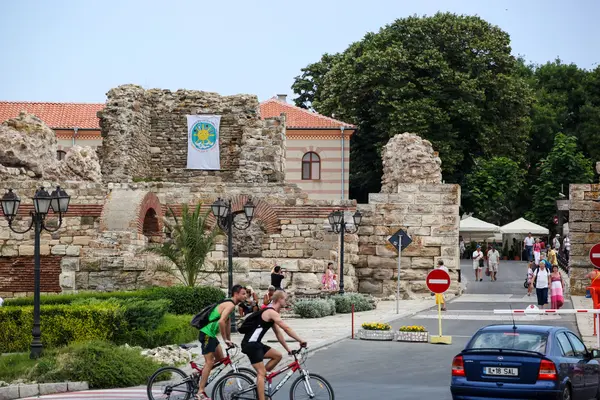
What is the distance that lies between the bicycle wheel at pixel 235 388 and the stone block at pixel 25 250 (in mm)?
19021

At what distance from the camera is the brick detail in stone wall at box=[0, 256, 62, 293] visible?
3145 cm

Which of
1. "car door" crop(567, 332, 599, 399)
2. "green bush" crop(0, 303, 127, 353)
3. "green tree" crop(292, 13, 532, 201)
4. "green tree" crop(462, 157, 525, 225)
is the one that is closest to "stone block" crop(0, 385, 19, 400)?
"green bush" crop(0, 303, 127, 353)

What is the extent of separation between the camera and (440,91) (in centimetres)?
5547

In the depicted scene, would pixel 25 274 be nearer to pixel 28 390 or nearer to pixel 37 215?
pixel 37 215

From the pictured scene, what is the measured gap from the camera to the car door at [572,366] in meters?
14.5

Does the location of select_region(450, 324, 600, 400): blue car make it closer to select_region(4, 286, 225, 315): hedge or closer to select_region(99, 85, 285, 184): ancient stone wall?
select_region(4, 286, 225, 315): hedge

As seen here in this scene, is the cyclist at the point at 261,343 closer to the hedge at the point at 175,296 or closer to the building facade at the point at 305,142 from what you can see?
the hedge at the point at 175,296

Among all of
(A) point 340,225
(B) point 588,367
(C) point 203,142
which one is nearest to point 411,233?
(A) point 340,225

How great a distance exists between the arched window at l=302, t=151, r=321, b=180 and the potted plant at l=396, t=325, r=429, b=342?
1466 inches

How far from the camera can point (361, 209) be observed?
121 feet

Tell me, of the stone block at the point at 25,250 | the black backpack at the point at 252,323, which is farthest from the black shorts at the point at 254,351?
the stone block at the point at 25,250

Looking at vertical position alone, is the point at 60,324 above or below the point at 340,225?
below

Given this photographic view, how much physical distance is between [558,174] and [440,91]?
505 inches

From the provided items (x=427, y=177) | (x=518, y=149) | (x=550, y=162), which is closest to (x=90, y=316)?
(x=427, y=177)
